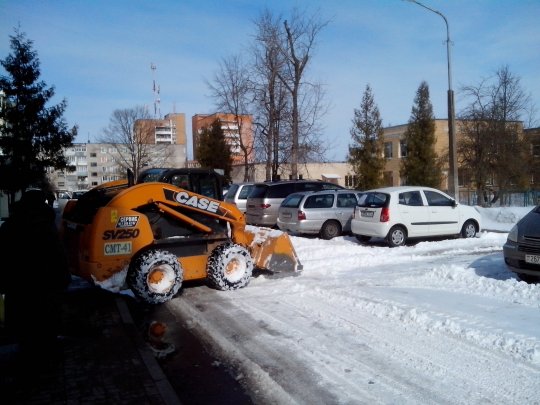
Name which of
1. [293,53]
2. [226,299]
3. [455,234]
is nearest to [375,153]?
[293,53]

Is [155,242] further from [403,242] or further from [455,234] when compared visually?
[455,234]

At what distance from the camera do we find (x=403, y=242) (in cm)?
1377

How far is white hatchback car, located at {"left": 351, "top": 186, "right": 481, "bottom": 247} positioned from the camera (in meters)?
13.5

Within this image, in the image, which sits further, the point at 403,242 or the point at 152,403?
the point at 403,242

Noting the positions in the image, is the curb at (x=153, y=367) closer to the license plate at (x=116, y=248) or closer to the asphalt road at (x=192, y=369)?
the asphalt road at (x=192, y=369)

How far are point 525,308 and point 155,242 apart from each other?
5.74 metres

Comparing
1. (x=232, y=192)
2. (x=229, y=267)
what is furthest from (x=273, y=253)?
(x=232, y=192)

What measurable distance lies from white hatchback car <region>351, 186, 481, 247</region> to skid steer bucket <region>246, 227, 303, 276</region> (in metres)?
4.71

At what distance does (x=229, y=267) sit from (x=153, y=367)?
12.6 feet

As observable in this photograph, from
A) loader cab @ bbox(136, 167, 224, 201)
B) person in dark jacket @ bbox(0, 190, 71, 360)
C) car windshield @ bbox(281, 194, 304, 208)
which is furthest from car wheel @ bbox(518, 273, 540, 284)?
car windshield @ bbox(281, 194, 304, 208)

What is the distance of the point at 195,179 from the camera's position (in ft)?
30.7

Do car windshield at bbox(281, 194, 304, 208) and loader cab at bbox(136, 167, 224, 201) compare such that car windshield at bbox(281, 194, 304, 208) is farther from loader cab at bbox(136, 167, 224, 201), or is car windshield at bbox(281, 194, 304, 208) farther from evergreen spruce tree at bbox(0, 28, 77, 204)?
evergreen spruce tree at bbox(0, 28, 77, 204)

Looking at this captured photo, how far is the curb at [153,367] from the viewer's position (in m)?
4.37

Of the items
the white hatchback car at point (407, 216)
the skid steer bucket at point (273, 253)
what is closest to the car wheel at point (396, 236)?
the white hatchback car at point (407, 216)
